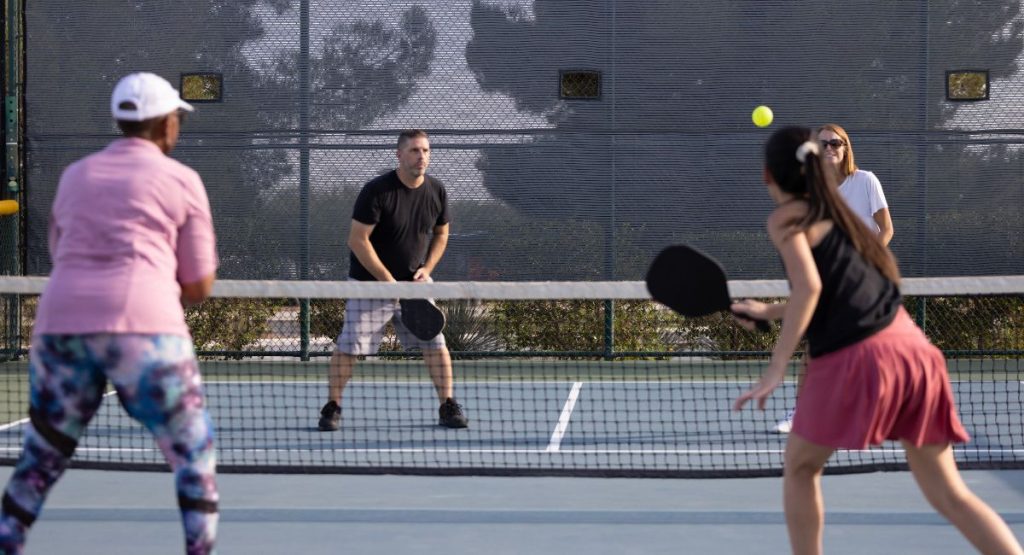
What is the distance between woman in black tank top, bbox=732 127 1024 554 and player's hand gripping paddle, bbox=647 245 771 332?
1.19 feet

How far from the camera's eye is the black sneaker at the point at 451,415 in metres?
6.51

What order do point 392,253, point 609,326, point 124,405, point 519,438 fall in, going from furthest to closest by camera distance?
point 609,326 → point 392,253 → point 519,438 → point 124,405

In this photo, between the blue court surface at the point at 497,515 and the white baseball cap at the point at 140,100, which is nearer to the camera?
the white baseball cap at the point at 140,100

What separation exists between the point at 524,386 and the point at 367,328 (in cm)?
243

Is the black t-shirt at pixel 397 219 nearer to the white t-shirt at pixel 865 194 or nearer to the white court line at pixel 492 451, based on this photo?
the white court line at pixel 492 451

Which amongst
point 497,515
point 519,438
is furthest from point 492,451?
point 497,515

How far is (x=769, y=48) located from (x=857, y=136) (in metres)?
0.83

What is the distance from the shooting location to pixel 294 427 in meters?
6.72

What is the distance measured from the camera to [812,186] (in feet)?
10.4

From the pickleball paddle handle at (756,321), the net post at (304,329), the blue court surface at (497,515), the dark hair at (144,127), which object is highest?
the dark hair at (144,127)

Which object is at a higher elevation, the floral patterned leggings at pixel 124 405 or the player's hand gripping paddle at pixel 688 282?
the player's hand gripping paddle at pixel 688 282

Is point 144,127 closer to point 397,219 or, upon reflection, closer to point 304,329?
point 397,219

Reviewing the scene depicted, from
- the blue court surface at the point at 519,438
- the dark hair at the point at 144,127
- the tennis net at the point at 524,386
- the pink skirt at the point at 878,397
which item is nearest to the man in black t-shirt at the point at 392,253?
the tennis net at the point at 524,386

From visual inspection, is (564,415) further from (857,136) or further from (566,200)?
(857,136)
